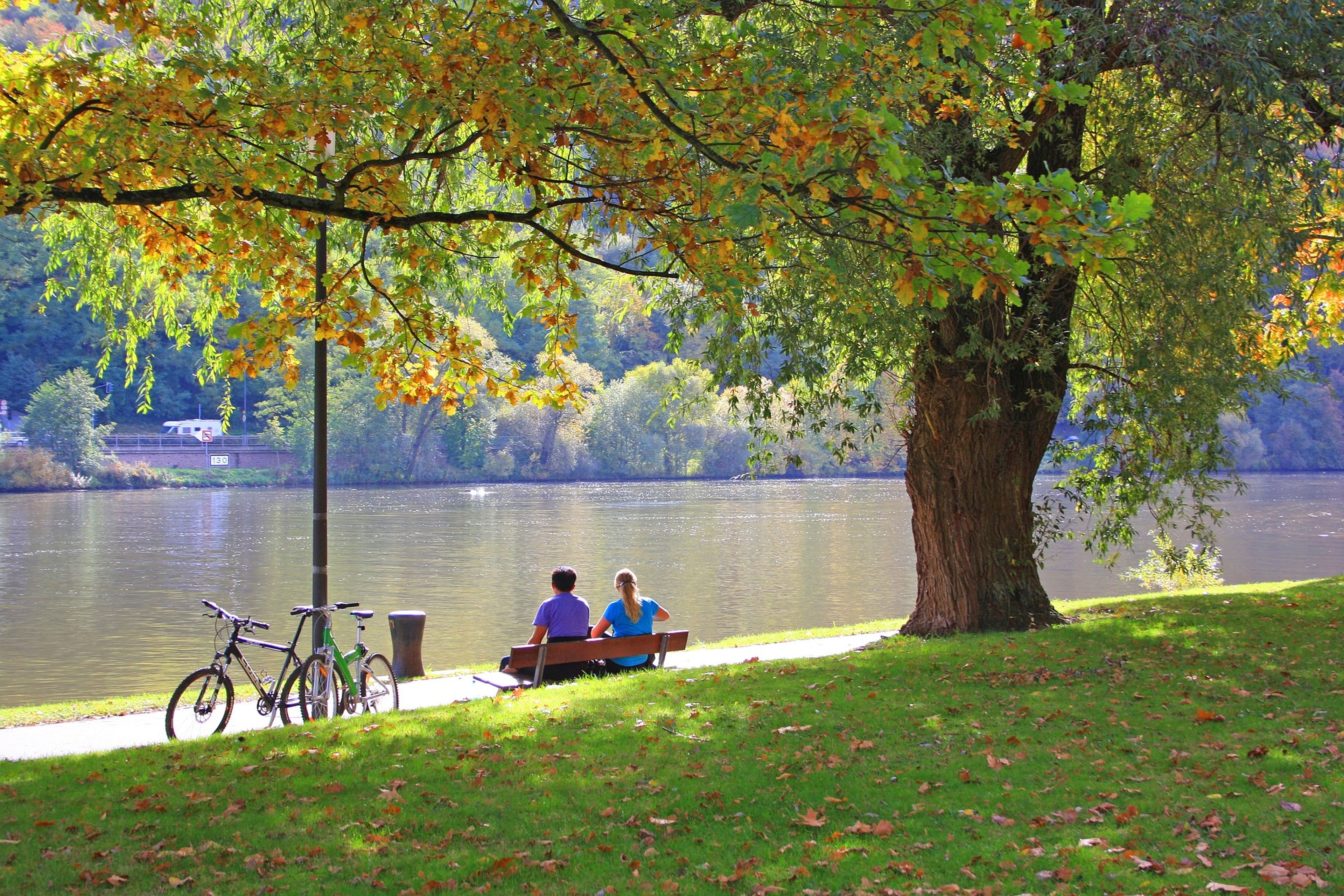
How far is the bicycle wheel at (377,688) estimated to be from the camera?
26.5 feet

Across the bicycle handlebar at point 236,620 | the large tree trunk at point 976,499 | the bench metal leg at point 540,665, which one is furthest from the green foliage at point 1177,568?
the bicycle handlebar at point 236,620

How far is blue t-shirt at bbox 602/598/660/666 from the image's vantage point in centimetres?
965

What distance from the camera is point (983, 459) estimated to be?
1114 centimetres

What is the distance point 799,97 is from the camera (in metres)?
5.79

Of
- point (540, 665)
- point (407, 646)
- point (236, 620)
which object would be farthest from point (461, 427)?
point (236, 620)

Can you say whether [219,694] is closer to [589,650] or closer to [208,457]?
[589,650]

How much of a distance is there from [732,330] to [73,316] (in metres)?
74.6

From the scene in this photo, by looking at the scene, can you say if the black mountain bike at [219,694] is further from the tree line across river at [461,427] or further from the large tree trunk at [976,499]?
the tree line across river at [461,427]

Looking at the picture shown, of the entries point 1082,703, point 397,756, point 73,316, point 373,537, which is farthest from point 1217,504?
point 73,316

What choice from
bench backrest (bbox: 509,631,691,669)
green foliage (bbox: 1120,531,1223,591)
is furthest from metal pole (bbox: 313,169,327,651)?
green foliage (bbox: 1120,531,1223,591)

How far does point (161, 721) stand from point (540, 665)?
9.59 ft

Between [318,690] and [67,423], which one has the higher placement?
[67,423]

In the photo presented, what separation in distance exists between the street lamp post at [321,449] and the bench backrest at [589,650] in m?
1.66

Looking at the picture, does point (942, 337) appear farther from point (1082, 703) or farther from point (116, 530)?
point (116, 530)
